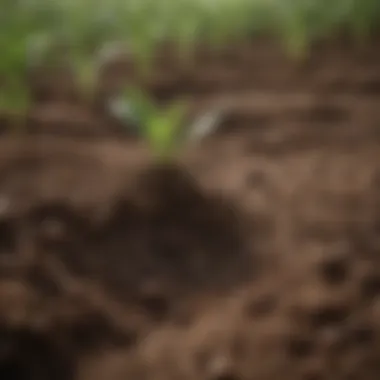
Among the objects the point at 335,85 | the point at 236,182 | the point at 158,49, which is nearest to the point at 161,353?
the point at 236,182

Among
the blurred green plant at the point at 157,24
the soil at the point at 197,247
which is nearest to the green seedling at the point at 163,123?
the soil at the point at 197,247

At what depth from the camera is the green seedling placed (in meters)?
1.08

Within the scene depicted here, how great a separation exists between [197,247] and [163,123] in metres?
0.24

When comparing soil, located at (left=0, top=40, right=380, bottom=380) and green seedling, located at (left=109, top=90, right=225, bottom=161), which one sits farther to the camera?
green seedling, located at (left=109, top=90, right=225, bottom=161)

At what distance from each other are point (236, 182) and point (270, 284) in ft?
0.90

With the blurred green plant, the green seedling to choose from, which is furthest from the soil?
the blurred green plant

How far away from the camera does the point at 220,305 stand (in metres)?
0.81

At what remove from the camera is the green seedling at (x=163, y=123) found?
1.08 m

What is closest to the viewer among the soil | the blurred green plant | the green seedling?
the soil

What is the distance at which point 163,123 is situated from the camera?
3.51 feet

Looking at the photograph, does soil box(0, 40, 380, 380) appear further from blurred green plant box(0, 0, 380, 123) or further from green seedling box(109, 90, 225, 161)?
blurred green plant box(0, 0, 380, 123)

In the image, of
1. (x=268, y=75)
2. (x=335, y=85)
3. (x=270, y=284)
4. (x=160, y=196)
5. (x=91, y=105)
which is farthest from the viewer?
(x=268, y=75)

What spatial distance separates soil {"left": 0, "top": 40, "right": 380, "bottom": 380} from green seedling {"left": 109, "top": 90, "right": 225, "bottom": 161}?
0.02 meters

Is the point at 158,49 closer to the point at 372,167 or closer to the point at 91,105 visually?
the point at 91,105
